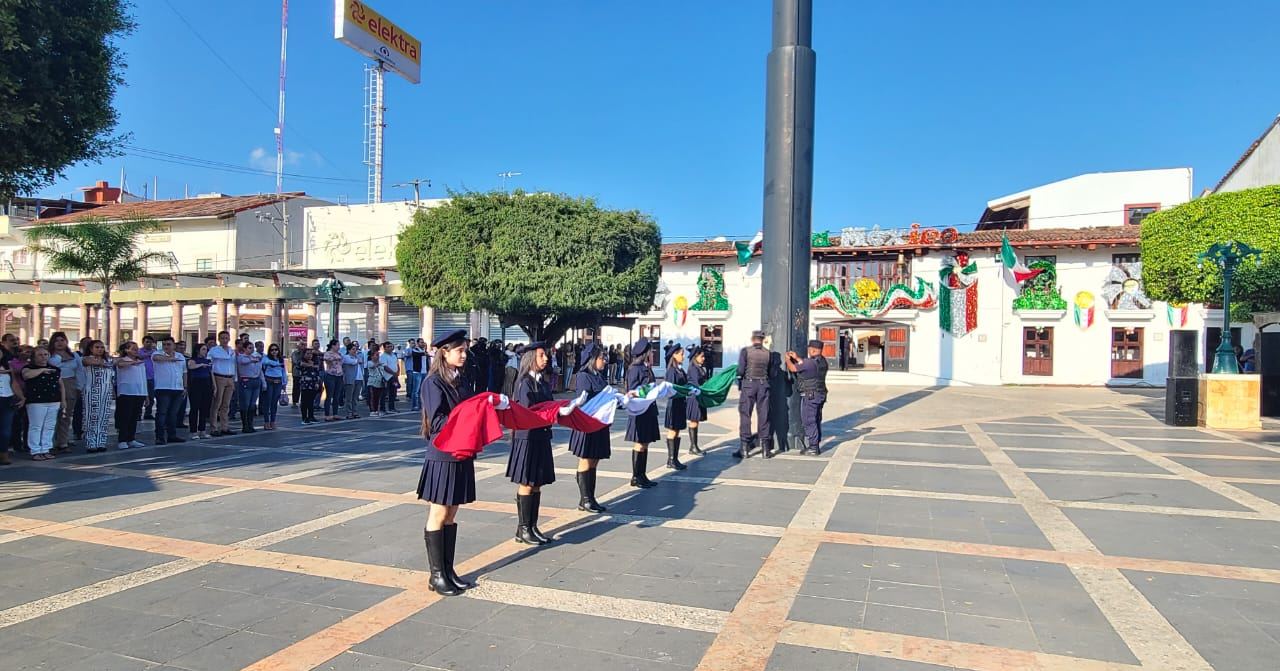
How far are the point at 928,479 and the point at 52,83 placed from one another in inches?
419

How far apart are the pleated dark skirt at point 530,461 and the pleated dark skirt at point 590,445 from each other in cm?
94

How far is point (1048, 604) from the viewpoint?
476cm

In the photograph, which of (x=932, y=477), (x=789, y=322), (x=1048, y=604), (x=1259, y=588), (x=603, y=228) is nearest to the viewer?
(x=1048, y=604)

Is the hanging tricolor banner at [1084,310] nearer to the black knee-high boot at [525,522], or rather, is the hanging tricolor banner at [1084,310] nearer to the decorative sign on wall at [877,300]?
the decorative sign on wall at [877,300]

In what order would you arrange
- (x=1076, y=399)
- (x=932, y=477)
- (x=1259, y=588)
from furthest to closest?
(x=1076, y=399), (x=932, y=477), (x=1259, y=588)

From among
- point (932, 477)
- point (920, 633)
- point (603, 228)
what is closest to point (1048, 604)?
point (920, 633)

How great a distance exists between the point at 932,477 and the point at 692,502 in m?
3.40

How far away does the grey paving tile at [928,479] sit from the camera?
852 cm

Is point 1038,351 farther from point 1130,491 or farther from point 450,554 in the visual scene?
point 450,554

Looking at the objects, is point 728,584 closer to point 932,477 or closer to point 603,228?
point 932,477

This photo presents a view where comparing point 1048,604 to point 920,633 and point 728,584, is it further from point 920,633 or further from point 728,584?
point 728,584

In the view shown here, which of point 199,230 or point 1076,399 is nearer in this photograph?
point 1076,399

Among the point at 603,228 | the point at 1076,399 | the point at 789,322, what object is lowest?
the point at 1076,399

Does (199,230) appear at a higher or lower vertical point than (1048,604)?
higher
